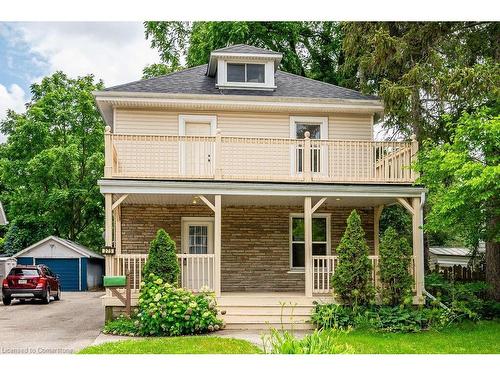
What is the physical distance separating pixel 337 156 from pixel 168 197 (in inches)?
135

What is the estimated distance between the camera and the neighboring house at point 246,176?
11711 millimetres

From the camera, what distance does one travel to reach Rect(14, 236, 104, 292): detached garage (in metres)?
14.0

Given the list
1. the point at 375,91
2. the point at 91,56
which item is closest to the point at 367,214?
the point at 375,91

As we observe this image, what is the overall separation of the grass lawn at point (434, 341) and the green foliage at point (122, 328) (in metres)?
3.38

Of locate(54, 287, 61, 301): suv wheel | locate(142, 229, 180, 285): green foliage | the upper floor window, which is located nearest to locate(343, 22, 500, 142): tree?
the upper floor window

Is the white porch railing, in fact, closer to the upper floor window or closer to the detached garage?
the detached garage

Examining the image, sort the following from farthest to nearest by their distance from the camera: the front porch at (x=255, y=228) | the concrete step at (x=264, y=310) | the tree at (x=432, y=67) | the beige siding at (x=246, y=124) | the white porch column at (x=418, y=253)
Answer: the beige siding at (x=246, y=124) → the tree at (x=432, y=67) → the front porch at (x=255, y=228) → the white porch column at (x=418, y=253) → the concrete step at (x=264, y=310)

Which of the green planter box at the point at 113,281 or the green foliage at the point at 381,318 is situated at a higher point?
the green planter box at the point at 113,281

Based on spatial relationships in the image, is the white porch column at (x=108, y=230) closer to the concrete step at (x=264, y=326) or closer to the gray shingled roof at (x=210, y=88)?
the concrete step at (x=264, y=326)

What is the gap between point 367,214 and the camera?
1415cm

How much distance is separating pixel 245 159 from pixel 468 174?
4675 mm

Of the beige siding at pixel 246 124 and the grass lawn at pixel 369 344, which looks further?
the beige siding at pixel 246 124

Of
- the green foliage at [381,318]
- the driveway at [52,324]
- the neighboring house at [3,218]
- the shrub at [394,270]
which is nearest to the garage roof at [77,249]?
the neighboring house at [3,218]

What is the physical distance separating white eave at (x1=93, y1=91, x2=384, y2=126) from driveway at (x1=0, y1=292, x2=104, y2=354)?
437 centimetres
